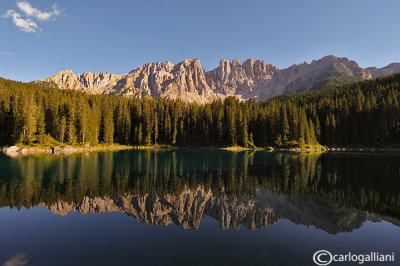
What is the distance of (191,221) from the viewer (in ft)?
60.3

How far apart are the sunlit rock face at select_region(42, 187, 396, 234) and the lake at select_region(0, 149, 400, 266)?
9 centimetres

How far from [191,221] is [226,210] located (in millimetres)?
4262

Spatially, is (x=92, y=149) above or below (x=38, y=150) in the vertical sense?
below

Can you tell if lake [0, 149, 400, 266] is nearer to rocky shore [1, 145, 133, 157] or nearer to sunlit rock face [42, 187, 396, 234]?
sunlit rock face [42, 187, 396, 234]

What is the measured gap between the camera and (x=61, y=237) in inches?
578

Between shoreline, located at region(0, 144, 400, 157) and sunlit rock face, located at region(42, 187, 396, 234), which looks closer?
sunlit rock face, located at region(42, 187, 396, 234)

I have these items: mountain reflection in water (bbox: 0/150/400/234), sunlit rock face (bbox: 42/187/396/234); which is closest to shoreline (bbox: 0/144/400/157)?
mountain reflection in water (bbox: 0/150/400/234)

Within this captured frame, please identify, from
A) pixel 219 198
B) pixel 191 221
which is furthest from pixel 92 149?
pixel 191 221

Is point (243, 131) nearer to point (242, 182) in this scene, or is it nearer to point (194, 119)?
point (194, 119)

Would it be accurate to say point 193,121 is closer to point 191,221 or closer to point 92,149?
point 92,149

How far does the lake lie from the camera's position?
12.6 m

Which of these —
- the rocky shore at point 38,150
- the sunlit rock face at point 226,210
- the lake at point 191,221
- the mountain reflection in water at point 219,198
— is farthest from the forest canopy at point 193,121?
the sunlit rock face at point 226,210

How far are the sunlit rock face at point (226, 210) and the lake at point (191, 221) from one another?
0.09 meters

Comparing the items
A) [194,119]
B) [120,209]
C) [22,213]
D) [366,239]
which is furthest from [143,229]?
[194,119]
